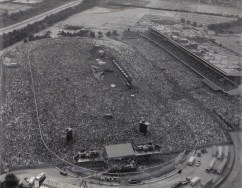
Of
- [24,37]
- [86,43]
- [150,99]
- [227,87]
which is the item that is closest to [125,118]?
[150,99]

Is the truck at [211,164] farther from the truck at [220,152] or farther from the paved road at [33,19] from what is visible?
the paved road at [33,19]

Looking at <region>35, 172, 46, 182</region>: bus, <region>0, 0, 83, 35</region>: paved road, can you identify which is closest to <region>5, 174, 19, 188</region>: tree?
<region>35, 172, 46, 182</region>: bus

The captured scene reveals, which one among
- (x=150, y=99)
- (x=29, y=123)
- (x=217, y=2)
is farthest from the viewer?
(x=217, y=2)

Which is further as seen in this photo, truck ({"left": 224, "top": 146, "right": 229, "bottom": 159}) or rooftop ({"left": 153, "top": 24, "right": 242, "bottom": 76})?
rooftop ({"left": 153, "top": 24, "right": 242, "bottom": 76})

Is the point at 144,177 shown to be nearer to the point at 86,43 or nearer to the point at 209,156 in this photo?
the point at 209,156

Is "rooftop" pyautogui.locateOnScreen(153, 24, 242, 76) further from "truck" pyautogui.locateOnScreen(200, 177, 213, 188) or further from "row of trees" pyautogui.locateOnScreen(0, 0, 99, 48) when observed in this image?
"row of trees" pyautogui.locateOnScreen(0, 0, 99, 48)

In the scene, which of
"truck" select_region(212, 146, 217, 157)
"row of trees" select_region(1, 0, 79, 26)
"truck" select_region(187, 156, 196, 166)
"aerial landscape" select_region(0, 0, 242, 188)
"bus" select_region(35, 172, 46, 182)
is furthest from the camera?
"row of trees" select_region(1, 0, 79, 26)

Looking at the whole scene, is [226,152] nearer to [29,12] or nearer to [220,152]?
[220,152]
